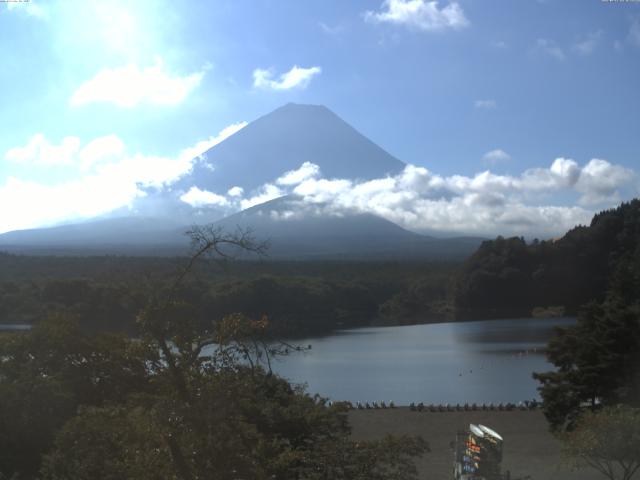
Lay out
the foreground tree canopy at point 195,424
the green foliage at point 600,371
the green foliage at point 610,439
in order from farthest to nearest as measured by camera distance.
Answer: the green foliage at point 600,371 < the green foliage at point 610,439 < the foreground tree canopy at point 195,424

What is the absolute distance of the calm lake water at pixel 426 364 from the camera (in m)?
18.9

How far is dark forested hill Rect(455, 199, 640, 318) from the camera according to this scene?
141 ft

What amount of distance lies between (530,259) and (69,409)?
41092 millimetres

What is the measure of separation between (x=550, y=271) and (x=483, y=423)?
3294 cm

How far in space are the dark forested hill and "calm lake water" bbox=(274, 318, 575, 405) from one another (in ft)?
26.3

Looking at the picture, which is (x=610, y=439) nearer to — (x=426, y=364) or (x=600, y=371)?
(x=600, y=371)

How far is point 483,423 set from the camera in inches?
505

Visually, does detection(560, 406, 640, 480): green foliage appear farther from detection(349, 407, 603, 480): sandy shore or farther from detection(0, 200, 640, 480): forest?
detection(349, 407, 603, 480): sandy shore

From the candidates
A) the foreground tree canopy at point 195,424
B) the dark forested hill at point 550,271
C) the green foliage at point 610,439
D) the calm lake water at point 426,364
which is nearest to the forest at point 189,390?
the foreground tree canopy at point 195,424

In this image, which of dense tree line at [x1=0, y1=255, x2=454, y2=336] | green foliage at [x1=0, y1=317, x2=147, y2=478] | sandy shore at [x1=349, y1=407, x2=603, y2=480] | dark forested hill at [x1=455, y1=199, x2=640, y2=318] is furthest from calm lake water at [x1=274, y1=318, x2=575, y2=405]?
dark forested hill at [x1=455, y1=199, x2=640, y2=318]

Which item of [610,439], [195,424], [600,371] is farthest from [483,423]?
[195,424]

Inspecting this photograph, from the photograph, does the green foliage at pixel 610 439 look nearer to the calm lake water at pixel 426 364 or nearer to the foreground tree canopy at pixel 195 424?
the foreground tree canopy at pixel 195 424

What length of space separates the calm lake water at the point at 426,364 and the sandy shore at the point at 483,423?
2.48 m

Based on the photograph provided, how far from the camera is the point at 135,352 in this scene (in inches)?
127
